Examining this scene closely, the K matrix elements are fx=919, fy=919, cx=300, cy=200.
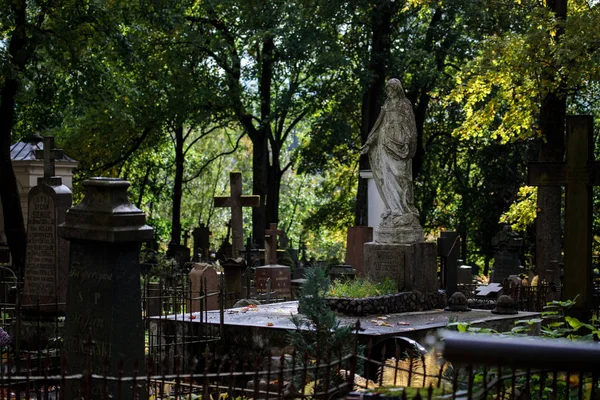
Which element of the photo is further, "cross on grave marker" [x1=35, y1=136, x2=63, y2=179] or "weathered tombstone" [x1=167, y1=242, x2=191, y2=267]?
"weathered tombstone" [x1=167, y1=242, x2=191, y2=267]

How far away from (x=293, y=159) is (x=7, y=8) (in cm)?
1795

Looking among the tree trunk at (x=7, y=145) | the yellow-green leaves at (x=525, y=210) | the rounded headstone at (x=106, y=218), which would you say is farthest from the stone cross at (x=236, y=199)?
the rounded headstone at (x=106, y=218)

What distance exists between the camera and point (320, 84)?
33.4m

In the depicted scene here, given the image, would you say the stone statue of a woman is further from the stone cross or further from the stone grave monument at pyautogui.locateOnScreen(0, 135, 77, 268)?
the stone grave monument at pyautogui.locateOnScreen(0, 135, 77, 268)

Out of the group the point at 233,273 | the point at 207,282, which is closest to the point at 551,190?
the point at 233,273

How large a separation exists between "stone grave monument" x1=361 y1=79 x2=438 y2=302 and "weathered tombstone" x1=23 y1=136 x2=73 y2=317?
475 cm

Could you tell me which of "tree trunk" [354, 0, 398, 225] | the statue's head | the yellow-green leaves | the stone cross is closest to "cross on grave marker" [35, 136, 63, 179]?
the statue's head

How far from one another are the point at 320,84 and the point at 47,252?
2176 cm

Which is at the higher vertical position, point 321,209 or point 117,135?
point 117,135

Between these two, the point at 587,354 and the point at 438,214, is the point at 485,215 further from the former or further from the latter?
the point at 587,354

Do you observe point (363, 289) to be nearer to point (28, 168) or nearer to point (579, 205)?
point (579, 205)

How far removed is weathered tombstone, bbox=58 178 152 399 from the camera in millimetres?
7191

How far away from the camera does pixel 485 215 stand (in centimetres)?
3325

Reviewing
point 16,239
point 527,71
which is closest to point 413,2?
point 527,71
